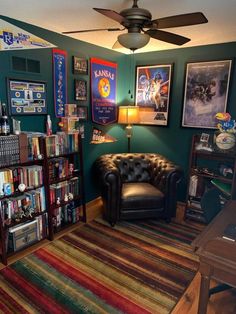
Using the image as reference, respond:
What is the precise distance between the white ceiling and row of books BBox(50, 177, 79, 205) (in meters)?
1.82

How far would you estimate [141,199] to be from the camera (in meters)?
2.99

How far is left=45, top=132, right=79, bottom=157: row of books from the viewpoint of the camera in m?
2.62

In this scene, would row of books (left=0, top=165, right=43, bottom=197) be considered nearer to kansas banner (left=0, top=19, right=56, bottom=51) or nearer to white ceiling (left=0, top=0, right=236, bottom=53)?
kansas banner (left=0, top=19, right=56, bottom=51)

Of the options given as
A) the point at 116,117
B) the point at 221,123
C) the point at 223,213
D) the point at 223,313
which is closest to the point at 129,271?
the point at 223,313

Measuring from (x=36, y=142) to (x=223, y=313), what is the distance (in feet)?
7.47

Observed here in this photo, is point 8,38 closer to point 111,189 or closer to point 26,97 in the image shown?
point 26,97

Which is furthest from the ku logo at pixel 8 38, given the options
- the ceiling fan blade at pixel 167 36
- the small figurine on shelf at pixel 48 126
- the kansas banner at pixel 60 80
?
the ceiling fan blade at pixel 167 36

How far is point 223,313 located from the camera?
5.89 feet

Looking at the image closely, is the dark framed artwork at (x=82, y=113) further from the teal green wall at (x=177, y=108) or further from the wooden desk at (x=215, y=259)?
the wooden desk at (x=215, y=259)

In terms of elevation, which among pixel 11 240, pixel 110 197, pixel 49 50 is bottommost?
pixel 11 240

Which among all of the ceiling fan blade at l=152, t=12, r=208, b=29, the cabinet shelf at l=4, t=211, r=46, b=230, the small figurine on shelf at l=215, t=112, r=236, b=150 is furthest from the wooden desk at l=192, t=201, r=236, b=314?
the cabinet shelf at l=4, t=211, r=46, b=230

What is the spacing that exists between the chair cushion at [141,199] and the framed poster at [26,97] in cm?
147

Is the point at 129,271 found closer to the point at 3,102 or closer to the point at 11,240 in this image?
the point at 11,240

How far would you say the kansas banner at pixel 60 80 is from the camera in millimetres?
2883
